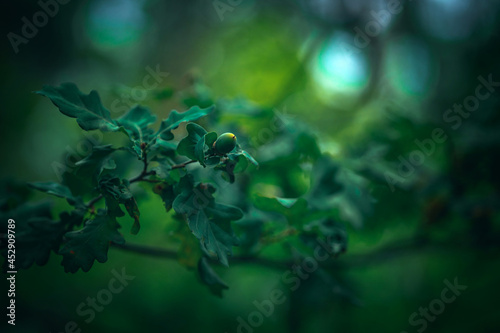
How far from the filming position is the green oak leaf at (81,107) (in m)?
0.80

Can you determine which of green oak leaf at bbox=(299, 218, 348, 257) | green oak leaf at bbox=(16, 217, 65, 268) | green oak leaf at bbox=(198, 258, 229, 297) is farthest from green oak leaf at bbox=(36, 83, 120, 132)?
green oak leaf at bbox=(299, 218, 348, 257)

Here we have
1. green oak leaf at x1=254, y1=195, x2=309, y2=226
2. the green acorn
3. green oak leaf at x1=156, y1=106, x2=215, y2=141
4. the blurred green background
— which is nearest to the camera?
the green acorn

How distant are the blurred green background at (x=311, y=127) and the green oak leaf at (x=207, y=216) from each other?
1.64ft

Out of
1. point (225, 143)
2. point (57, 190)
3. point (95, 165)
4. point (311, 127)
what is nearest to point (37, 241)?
point (57, 190)

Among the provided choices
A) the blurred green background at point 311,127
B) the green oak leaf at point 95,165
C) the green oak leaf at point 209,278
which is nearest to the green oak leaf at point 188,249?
the green oak leaf at point 209,278

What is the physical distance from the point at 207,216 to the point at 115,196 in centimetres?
20

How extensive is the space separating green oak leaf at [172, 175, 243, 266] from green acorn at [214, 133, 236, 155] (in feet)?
0.33

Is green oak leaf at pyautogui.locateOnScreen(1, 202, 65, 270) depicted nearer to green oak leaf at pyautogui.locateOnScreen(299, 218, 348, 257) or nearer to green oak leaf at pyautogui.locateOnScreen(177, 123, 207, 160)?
green oak leaf at pyautogui.locateOnScreen(177, 123, 207, 160)

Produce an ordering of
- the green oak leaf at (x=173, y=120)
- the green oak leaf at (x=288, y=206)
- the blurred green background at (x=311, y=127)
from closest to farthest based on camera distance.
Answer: the green oak leaf at (x=173, y=120) < the green oak leaf at (x=288, y=206) < the blurred green background at (x=311, y=127)

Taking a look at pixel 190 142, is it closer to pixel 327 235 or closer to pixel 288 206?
pixel 288 206

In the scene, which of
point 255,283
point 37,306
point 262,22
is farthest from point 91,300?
point 262,22

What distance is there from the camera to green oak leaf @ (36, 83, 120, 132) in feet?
2.63

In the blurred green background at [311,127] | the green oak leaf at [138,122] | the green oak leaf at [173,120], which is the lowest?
the blurred green background at [311,127]

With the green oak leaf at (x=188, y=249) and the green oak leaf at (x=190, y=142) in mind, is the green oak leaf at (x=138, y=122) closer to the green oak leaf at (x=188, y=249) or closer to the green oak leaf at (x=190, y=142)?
the green oak leaf at (x=190, y=142)
